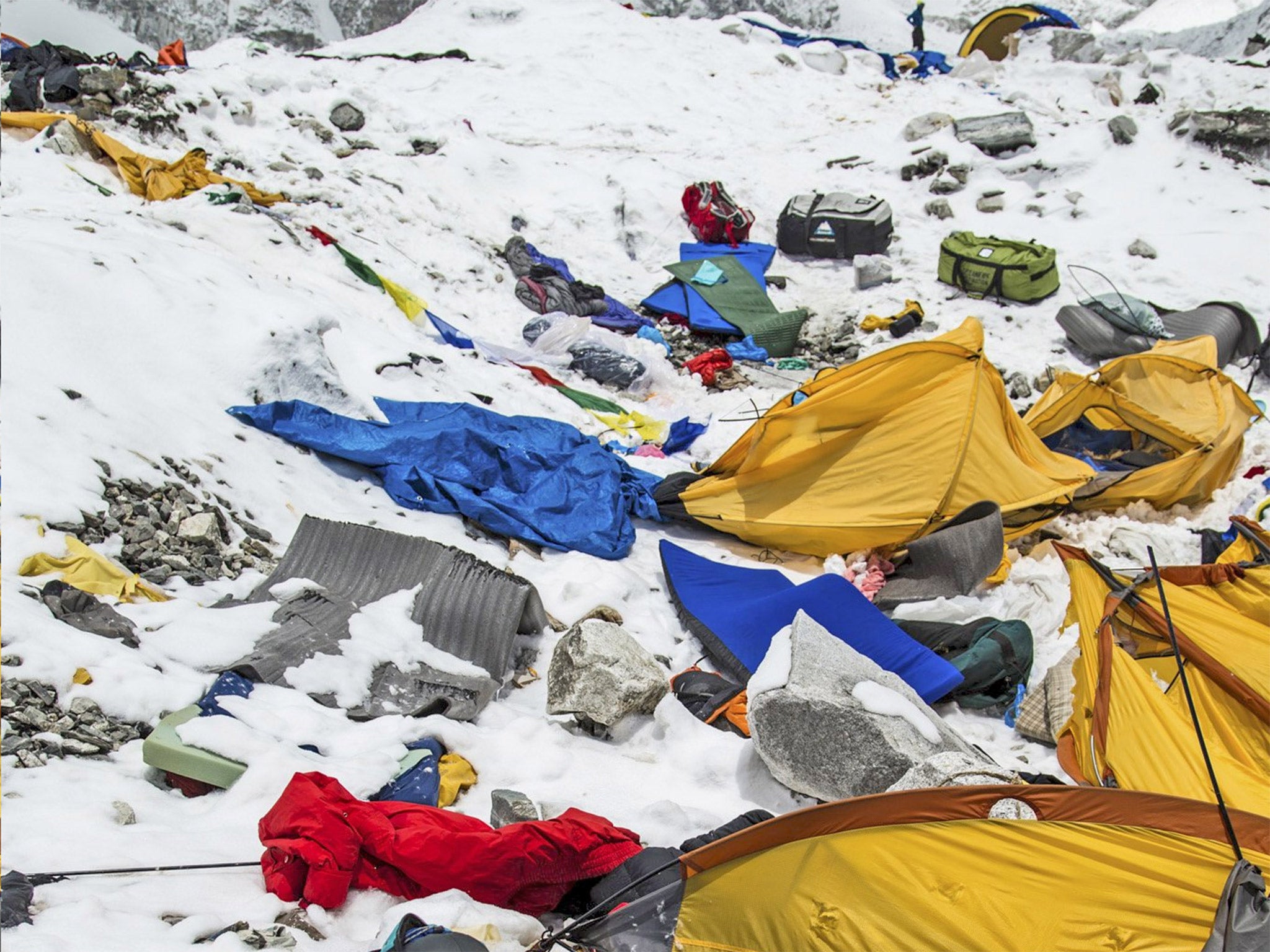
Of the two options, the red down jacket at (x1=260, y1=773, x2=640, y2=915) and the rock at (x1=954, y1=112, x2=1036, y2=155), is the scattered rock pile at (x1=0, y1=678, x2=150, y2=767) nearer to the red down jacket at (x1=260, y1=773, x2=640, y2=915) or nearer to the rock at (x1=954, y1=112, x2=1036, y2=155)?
the red down jacket at (x1=260, y1=773, x2=640, y2=915)

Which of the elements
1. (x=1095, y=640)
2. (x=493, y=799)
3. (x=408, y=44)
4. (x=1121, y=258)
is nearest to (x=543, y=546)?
(x=493, y=799)

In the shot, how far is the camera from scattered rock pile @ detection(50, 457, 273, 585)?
13.1ft

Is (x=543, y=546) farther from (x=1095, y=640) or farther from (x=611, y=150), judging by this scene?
(x=611, y=150)

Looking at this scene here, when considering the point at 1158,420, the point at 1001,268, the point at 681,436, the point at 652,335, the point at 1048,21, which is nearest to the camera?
the point at 1158,420

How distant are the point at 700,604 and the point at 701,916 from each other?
2.51 m

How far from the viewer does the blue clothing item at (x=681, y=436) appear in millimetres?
7609

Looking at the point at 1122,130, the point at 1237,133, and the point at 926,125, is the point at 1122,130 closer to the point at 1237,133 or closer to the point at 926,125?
the point at 1237,133

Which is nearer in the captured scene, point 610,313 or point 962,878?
point 962,878

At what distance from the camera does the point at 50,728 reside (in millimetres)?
2900

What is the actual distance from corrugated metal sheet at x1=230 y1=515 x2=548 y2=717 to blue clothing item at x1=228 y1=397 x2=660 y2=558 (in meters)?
0.90

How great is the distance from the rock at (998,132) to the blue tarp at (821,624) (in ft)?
35.6

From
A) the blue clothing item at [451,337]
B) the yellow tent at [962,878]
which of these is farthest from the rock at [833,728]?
the blue clothing item at [451,337]

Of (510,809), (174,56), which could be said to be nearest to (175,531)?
(510,809)

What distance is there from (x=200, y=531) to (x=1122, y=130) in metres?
13.5
